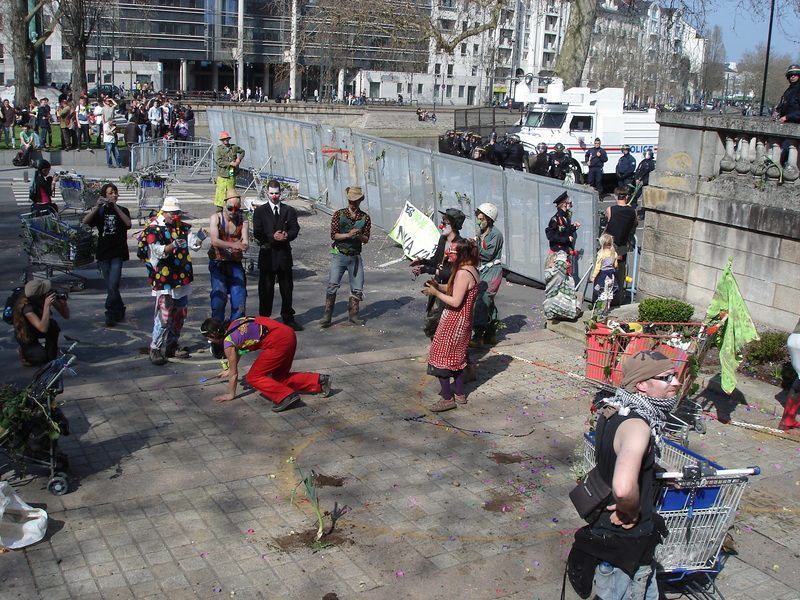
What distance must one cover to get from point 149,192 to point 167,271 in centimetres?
1027

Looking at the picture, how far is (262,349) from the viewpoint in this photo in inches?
304

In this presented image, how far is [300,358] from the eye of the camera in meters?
9.66

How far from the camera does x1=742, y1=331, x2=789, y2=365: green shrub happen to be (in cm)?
873

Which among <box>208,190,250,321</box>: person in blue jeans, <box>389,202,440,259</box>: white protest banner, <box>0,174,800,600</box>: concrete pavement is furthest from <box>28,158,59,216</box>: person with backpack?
<box>389,202,440,259</box>: white protest banner

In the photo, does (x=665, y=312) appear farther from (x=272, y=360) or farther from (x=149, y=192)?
(x=149, y=192)

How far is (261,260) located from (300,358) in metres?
1.61

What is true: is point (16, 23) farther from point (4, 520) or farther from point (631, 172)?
point (4, 520)

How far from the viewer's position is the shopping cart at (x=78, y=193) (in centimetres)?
1596

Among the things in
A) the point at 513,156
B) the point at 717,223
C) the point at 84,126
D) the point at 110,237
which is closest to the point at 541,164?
the point at 513,156

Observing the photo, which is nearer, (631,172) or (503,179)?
(503,179)

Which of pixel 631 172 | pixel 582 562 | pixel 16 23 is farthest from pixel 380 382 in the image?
pixel 16 23

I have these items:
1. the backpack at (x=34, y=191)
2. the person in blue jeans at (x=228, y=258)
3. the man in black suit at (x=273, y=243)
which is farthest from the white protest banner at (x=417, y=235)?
the backpack at (x=34, y=191)

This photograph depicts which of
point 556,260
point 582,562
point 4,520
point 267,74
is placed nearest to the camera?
point 582,562

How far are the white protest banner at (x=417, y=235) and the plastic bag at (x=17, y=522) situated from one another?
7.02 m
